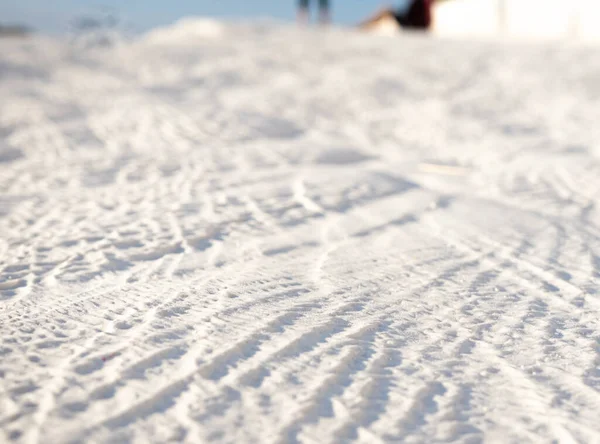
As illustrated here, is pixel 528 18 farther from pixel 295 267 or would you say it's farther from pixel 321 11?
pixel 295 267

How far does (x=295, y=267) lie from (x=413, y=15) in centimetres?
1623

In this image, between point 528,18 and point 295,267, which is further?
point 528,18

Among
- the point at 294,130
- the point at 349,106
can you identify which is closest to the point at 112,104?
the point at 294,130

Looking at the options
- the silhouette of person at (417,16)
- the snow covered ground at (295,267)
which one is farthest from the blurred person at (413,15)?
the snow covered ground at (295,267)

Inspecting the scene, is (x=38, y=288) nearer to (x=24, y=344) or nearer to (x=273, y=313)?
(x=24, y=344)

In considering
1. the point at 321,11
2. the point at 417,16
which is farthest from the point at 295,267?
the point at 417,16

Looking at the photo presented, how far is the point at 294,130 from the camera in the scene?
461 centimetres

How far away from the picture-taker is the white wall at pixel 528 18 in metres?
9.95

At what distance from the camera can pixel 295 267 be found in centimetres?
224

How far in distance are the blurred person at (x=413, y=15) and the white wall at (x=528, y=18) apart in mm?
2365

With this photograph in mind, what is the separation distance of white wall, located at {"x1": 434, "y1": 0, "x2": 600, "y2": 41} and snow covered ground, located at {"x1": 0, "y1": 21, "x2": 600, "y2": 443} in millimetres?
5476

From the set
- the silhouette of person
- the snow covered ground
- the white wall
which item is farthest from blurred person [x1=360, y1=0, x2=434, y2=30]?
the snow covered ground

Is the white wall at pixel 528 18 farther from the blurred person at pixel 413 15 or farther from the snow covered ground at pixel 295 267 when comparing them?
the snow covered ground at pixel 295 267

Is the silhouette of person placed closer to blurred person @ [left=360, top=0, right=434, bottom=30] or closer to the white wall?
blurred person @ [left=360, top=0, right=434, bottom=30]
